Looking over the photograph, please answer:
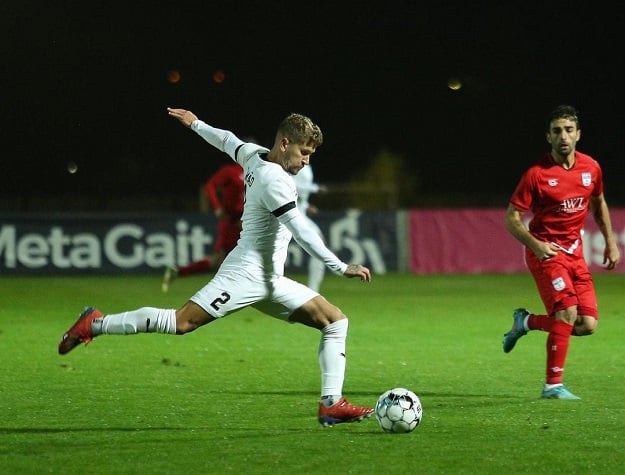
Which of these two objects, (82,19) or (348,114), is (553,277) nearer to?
(82,19)

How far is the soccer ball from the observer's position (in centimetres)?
679

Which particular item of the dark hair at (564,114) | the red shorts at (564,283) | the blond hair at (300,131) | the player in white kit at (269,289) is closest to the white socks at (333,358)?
the player in white kit at (269,289)

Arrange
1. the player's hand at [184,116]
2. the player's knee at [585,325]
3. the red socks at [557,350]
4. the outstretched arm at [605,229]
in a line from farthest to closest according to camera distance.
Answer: the outstretched arm at [605,229] < the player's knee at [585,325] < the red socks at [557,350] < the player's hand at [184,116]

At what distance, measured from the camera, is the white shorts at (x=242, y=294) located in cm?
707

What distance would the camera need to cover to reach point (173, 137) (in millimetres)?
49844

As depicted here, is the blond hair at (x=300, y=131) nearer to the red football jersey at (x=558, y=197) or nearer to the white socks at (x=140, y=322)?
the white socks at (x=140, y=322)

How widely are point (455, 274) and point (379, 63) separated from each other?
22.0 m

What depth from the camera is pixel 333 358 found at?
7.13 m

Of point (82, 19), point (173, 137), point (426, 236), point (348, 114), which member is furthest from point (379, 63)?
point (426, 236)

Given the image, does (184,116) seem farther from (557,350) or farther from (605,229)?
(605,229)

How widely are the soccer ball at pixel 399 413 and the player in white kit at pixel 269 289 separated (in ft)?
0.71

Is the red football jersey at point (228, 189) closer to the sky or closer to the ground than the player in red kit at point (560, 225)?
closer to the sky

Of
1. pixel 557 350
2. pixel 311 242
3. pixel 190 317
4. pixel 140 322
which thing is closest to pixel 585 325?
pixel 557 350

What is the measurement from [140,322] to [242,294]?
24.4 inches
